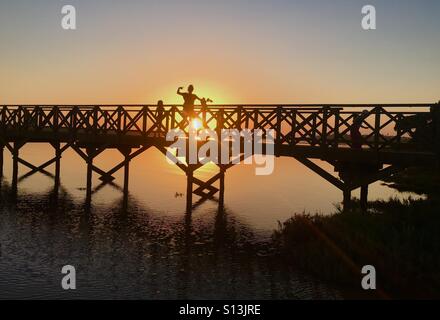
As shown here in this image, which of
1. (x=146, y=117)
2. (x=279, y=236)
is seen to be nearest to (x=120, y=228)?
(x=279, y=236)

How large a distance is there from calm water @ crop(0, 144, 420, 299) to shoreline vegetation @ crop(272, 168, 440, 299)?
58 centimetres

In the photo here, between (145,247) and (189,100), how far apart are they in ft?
28.0

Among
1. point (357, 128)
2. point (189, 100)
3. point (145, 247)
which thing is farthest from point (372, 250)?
point (189, 100)

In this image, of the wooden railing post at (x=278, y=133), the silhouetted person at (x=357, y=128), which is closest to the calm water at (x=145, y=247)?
the wooden railing post at (x=278, y=133)

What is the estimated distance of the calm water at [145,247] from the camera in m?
10.0

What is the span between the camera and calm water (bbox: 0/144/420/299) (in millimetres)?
10016

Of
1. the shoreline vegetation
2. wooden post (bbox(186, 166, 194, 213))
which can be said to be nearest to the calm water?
wooden post (bbox(186, 166, 194, 213))

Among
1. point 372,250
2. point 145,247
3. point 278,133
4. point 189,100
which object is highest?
point 189,100

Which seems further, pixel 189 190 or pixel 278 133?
pixel 189 190

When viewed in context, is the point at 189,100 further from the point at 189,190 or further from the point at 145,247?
the point at 145,247

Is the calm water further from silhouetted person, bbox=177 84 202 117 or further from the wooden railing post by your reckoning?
silhouetted person, bbox=177 84 202 117

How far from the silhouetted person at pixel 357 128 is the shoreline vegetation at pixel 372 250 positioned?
2.85 m

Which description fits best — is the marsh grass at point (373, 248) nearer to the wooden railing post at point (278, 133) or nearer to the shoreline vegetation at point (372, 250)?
the shoreline vegetation at point (372, 250)

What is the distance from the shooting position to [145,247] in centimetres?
1359
